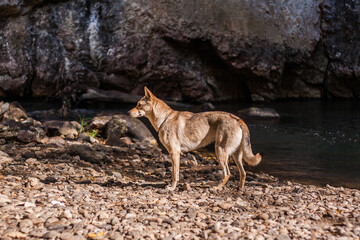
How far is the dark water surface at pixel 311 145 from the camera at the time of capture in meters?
8.73

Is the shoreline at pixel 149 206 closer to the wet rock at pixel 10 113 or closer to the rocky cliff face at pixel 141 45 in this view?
the wet rock at pixel 10 113

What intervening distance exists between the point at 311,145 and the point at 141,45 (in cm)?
1484

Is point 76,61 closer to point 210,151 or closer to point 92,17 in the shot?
point 92,17

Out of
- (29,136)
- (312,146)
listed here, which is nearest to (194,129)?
(29,136)

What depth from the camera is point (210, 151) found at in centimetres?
1132

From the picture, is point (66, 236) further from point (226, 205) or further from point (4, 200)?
point (226, 205)

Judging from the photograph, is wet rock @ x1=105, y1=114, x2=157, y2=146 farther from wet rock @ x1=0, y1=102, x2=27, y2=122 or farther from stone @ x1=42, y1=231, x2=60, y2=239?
stone @ x1=42, y1=231, x2=60, y2=239

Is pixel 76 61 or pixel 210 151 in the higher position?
pixel 76 61

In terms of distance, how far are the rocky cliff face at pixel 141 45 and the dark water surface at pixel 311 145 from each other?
3.72m

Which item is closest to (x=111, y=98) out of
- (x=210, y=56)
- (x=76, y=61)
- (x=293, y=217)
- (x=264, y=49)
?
(x=76, y=61)

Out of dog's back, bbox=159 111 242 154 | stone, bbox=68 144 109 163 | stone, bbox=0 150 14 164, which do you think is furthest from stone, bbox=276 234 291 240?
stone, bbox=0 150 14 164

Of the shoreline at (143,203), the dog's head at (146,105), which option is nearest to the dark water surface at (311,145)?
the shoreline at (143,203)

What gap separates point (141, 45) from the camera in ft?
77.3

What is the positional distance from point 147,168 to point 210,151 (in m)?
3.77
